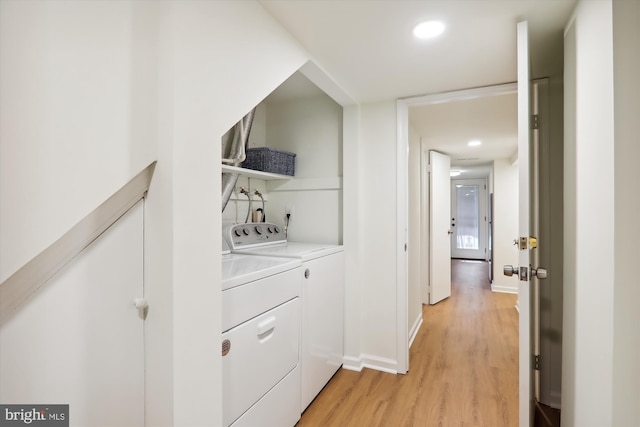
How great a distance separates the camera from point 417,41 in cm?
160

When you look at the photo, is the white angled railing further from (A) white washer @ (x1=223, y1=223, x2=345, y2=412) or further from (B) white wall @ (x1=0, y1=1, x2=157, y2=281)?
(A) white washer @ (x1=223, y1=223, x2=345, y2=412)

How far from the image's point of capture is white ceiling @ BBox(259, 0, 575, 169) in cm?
134

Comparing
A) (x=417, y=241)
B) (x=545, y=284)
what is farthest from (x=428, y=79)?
(x=417, y=241)

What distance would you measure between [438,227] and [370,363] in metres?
2.51

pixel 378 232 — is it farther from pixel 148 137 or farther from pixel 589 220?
pixel 148 137

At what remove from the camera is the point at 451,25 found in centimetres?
147

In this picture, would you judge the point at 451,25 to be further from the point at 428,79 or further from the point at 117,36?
the point at 117,36

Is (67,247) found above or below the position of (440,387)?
above

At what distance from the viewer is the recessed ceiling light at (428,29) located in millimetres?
1455

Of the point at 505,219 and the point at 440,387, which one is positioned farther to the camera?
the point at 505,219

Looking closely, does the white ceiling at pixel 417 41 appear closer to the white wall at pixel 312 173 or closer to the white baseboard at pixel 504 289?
the white wall at pixel 312 173

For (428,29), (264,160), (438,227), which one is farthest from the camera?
(438,227)

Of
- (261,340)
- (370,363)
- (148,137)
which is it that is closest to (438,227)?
(370,363)

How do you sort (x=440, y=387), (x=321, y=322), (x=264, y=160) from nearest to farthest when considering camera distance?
(x=321, y=322) → (x=440, y=387) → (x=264, y=160)
